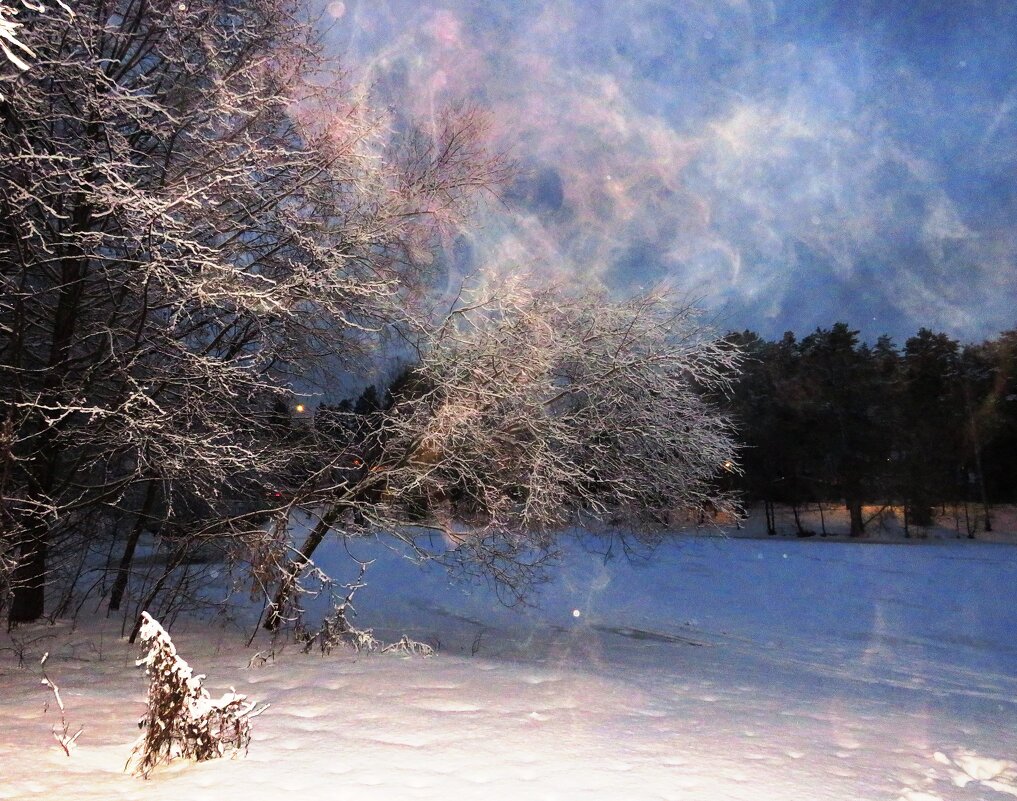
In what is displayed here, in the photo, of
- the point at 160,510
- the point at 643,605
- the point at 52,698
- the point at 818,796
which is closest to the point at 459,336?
the point at 52,698

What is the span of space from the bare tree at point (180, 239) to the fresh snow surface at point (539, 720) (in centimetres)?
141

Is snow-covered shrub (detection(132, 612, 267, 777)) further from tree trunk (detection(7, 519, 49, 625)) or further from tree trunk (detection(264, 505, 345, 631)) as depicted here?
tree trunk (detection(7, 519, 49, 625))

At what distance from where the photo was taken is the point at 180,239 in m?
4.80

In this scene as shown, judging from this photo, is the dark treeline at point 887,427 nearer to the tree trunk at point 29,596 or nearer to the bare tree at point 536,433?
the bare tree at point 536,433

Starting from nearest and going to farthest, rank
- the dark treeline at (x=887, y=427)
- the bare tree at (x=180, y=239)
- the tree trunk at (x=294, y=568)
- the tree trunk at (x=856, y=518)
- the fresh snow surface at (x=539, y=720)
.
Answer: the fresh snow surface at (x=539, y=720) < the bare tree at (x=180, y=239) < the tree trunk at (x=294, y=568) < the dark treeline at (x=887, y=427) < the tree trunk at (x=856, y=518)

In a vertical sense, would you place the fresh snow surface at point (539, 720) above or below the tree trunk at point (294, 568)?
below

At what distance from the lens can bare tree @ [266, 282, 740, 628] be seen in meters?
7.19

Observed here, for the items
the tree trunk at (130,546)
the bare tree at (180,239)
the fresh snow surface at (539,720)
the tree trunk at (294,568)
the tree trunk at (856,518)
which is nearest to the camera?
the fresh snow surface at (539,720)

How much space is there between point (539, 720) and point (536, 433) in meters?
3.21

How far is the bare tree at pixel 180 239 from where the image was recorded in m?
5.18

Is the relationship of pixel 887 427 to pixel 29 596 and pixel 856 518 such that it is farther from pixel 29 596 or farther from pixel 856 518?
pixel 29 596

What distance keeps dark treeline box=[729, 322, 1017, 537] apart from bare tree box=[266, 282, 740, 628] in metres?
24.3

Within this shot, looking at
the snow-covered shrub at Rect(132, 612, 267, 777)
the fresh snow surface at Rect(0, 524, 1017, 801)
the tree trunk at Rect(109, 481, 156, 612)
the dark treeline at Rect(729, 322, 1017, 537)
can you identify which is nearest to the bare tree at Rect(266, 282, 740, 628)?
the fresh snow surface at Rect(0, 524, 1017, 801)

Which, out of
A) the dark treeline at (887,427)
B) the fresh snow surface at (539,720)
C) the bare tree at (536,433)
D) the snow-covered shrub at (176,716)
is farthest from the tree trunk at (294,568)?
the dark treeline at (887,427)
